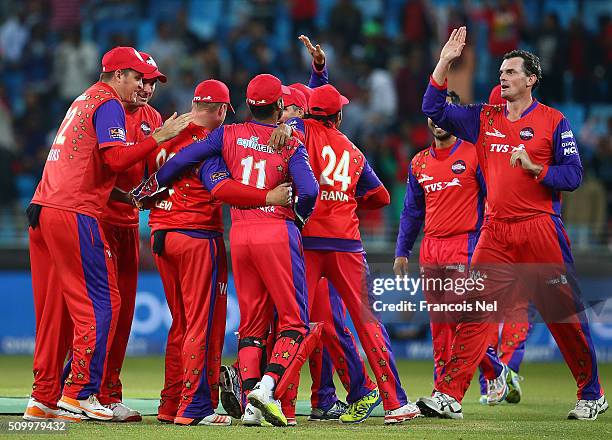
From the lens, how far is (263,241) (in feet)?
26.8

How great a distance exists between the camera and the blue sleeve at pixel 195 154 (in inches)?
329

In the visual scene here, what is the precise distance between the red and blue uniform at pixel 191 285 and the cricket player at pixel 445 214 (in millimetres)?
2305

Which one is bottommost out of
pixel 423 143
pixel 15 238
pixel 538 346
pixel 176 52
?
pixel 538 346

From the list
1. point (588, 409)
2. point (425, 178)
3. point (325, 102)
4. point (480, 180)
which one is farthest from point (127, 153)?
point (588, 409)

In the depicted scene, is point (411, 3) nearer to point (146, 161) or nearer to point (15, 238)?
point (15, 238)

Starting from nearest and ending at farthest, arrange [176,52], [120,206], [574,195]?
[120,206], [574,195], [176,52]

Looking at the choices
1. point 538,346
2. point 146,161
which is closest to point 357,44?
point 538,346

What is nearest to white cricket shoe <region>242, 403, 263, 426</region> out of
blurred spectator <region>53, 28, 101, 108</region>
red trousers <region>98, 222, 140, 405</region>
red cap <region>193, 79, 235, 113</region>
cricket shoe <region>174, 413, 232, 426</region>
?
cricket shoe <region>174, 413, 232, 426</region>

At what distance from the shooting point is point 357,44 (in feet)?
67.8

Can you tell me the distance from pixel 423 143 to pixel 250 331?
428 inches

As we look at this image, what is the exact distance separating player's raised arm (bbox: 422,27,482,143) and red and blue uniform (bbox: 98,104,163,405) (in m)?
2.17

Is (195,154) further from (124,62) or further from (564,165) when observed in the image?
(564,165)

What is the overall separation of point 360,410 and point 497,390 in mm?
2187

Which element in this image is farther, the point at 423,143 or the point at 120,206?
the point at 423,143
